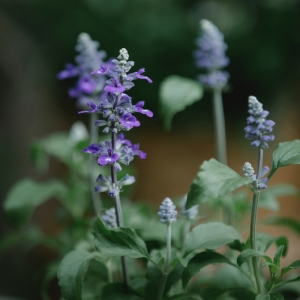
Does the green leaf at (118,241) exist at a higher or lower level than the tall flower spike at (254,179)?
lower

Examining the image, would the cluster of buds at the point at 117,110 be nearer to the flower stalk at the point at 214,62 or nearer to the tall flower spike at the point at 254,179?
the tall flower spike at the point at 254,179

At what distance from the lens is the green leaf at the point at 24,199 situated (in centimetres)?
96

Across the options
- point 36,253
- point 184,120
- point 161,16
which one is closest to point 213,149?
point 184,120

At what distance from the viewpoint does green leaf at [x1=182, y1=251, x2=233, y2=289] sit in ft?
2.18

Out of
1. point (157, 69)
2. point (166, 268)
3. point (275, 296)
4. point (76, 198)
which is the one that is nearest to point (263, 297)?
point (275, 296)

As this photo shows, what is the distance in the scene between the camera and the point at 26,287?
1.74m

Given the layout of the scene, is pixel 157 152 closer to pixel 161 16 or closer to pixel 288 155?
pixel 161 16

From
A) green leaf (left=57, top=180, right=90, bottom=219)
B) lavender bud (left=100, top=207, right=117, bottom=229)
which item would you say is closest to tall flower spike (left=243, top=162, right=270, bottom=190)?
lavender bud (left=100, top=207, right=117, bottom=229)

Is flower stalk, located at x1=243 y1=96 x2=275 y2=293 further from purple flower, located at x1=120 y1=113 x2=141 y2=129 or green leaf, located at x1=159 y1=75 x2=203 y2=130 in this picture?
green leaf, located at x1=159 y1=75 x2=203 y2=130

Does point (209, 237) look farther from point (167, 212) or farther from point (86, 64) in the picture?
point (86, 64)

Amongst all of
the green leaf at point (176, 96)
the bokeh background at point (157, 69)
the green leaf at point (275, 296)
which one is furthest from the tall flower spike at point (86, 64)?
the bokeh background at point (157, 69)

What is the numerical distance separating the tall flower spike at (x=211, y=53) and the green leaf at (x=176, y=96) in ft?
0.11

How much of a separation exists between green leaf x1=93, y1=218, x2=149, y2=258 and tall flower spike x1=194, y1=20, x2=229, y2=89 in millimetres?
478

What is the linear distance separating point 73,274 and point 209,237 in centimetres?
19
